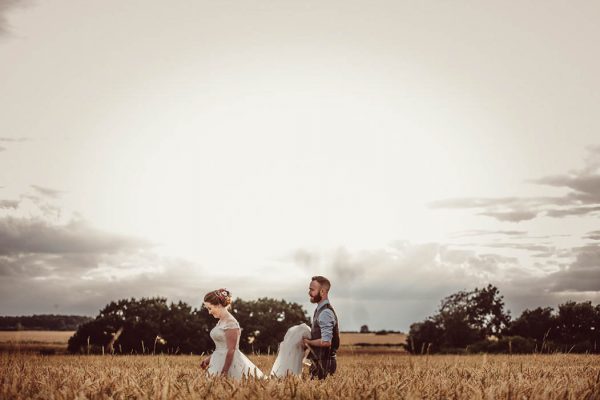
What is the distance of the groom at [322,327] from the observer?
9977mm

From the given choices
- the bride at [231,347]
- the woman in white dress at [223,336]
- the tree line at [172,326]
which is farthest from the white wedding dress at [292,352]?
the tree line at [172,326]

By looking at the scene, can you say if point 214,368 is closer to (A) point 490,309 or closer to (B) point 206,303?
(B) point 206,303

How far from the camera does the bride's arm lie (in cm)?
1035

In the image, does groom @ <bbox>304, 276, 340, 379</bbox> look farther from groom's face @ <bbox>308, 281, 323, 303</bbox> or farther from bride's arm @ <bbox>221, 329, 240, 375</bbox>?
bride's arm @ <bbox>221, 329, 240, 375</bbox>

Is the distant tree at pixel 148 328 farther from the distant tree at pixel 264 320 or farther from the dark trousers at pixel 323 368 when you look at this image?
the dark trousers at pixel 323 368

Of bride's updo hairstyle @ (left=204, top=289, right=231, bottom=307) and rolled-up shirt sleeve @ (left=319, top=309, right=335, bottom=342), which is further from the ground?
bride's updo hairstyle @ (left=204, top=289, right=231, bottom=307)

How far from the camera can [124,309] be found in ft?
103

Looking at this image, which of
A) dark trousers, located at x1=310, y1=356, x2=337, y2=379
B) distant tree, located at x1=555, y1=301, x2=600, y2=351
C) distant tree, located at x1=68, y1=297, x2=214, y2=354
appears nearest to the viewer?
dark trousers, located at x1=310, y1=356, x2=337, y2=379

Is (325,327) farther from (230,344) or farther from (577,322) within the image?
(577,322)

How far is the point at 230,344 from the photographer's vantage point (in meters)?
10.6

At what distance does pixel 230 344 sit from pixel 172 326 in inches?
876

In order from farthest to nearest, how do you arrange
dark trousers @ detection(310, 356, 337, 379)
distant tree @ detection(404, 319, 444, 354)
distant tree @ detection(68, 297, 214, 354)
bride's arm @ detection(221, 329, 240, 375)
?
distant tree @ detection(404, 319, 444, 354) < distant tree @ detection(68, 297, 214, 354) < bride's arm @ detection(221, 329, 240, 375) < dark trousers @ detection(310, 356, 337, 379)

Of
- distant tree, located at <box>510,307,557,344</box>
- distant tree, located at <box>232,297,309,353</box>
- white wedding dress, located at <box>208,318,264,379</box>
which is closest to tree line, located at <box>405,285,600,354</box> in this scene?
distant tree, located at <box>510,307,557,344</box>

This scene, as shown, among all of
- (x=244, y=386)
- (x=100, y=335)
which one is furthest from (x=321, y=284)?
(x=100, y=335)
